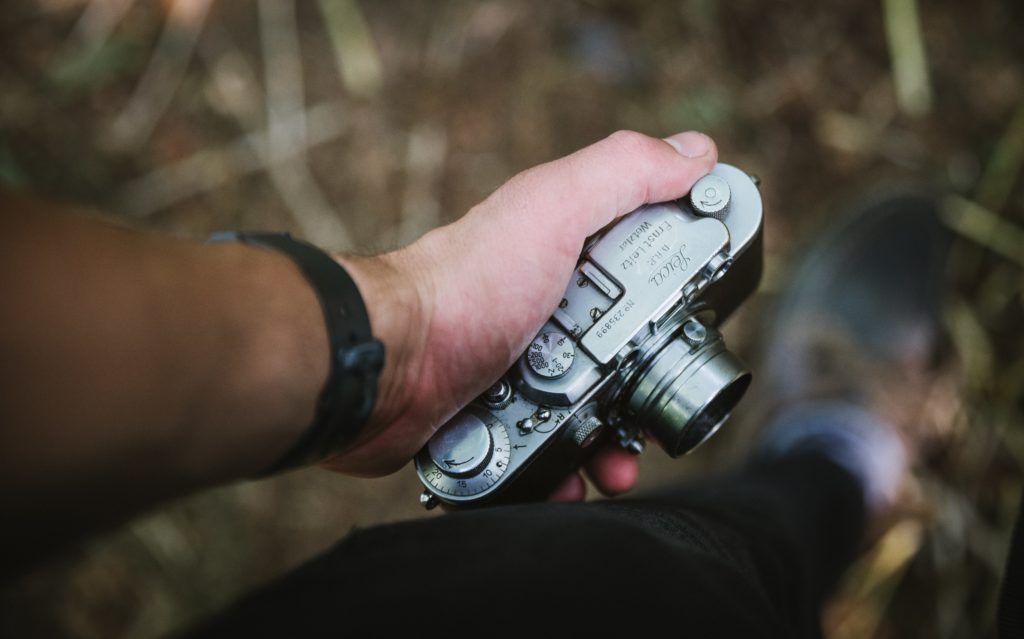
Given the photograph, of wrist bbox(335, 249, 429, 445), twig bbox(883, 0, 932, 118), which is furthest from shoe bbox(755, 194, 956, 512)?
wrist bbox(335, 249, 429, 445)

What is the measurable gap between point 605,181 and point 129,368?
1.63 feet

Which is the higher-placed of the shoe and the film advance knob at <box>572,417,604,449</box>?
the film advance knob at <box>572,417,604,449</box>

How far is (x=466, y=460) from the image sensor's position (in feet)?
2.45

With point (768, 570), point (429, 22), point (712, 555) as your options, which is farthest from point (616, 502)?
point (429, 22)

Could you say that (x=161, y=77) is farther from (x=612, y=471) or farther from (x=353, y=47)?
(x=612, y=471)

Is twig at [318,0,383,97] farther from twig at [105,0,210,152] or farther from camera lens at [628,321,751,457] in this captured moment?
camera lens at [628,321,751,457]

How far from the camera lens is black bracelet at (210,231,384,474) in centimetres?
64

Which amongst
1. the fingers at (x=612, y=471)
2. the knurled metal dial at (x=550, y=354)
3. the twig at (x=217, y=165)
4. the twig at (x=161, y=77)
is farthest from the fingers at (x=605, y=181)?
the twig at (x=161, y=77)

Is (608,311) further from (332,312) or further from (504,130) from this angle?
(504,130)

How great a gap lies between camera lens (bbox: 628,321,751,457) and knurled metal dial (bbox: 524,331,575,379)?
0.09 metres

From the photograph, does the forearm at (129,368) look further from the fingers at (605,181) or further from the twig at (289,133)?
the twig at (289,133)

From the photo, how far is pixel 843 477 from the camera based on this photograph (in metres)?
1.37

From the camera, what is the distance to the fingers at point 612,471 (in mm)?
1072

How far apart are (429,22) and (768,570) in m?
1.26
